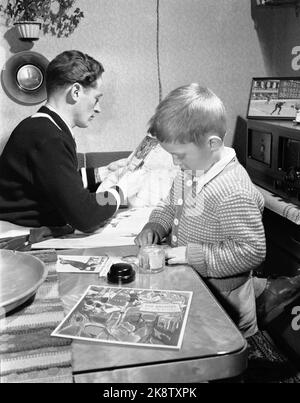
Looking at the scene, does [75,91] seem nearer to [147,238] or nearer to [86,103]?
[86,103]

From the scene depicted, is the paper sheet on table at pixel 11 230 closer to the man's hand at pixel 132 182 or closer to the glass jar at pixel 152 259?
the man's hand at pixel 132 182

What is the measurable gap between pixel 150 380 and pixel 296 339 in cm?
148

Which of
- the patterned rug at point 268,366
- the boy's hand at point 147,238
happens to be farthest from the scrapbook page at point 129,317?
the patterned rug at point 268,366

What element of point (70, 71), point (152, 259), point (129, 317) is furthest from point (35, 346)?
point (70, 71)

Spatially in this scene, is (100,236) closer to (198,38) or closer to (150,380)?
(150,380)

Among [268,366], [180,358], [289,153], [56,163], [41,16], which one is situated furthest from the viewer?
[41,16]

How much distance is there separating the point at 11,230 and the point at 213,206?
0.78 metres

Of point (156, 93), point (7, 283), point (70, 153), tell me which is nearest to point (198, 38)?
point (156, 93)

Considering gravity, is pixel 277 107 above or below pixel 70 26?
below

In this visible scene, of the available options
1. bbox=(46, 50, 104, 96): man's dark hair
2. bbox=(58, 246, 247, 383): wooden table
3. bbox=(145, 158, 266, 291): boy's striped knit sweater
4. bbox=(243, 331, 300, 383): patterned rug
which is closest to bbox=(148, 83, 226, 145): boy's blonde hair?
bbox=(145, 158, 266, 291): boy's striped knit sweater

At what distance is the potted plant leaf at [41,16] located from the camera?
104 inches

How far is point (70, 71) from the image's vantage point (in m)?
1.83

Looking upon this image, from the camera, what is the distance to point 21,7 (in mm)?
2641

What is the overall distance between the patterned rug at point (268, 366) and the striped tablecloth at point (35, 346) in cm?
128
